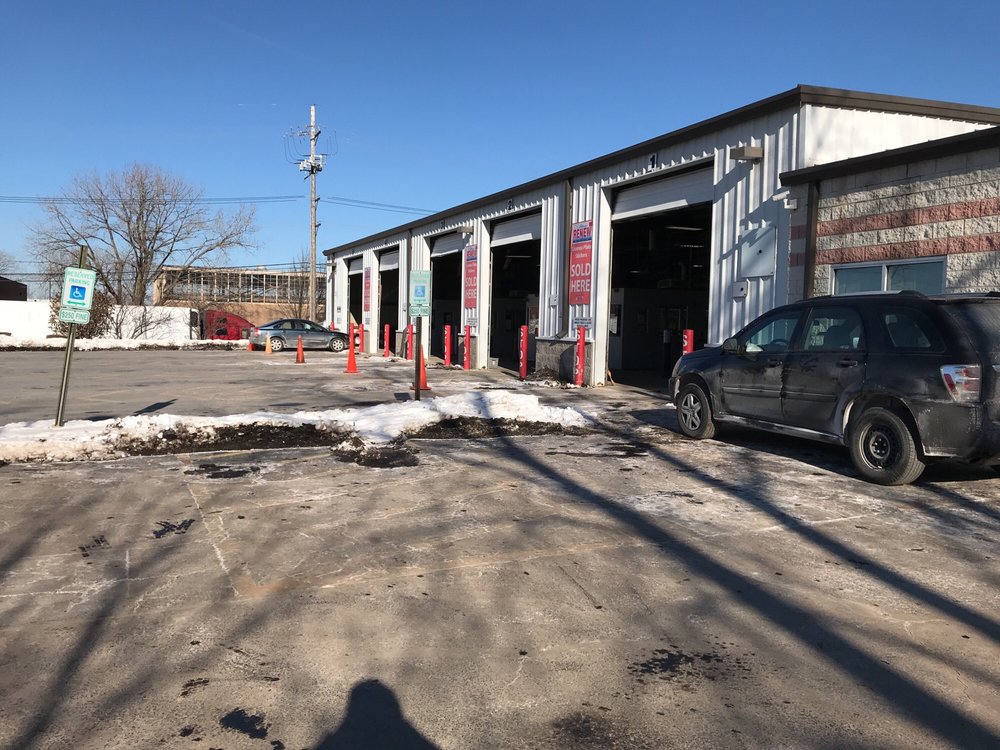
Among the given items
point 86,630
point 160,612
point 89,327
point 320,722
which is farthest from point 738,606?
point 89,327

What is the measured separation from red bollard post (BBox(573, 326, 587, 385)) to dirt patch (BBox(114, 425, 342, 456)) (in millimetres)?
9530

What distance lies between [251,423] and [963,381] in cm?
773

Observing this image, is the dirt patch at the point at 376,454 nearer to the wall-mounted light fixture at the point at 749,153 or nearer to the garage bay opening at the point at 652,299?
the wall-mounted light fixture at the point at 749,153

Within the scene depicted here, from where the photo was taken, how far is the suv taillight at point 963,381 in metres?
6.71

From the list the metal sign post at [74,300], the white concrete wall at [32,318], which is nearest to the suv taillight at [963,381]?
the metal sign post at [74,300]

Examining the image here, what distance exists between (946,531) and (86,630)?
586cm

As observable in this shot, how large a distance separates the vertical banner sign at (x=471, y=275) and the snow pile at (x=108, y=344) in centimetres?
1753

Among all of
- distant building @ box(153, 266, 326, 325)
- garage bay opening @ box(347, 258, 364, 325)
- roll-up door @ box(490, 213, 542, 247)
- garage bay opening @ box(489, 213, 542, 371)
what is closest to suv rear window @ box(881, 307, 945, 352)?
roll-up door @ box(490, 213, 542, 247)

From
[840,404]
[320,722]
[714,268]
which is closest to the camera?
[320,722]

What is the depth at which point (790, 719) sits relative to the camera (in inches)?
129

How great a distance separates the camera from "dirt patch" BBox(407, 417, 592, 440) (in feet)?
34.5

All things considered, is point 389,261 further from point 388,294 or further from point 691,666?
point 691,666

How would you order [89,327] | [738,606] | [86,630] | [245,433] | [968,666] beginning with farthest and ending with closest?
1. [89,327]
2. [245,433]
3. [738,606]
4. [86,630]
5. [968,666]

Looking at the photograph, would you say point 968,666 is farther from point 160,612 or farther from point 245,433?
point 245,433
